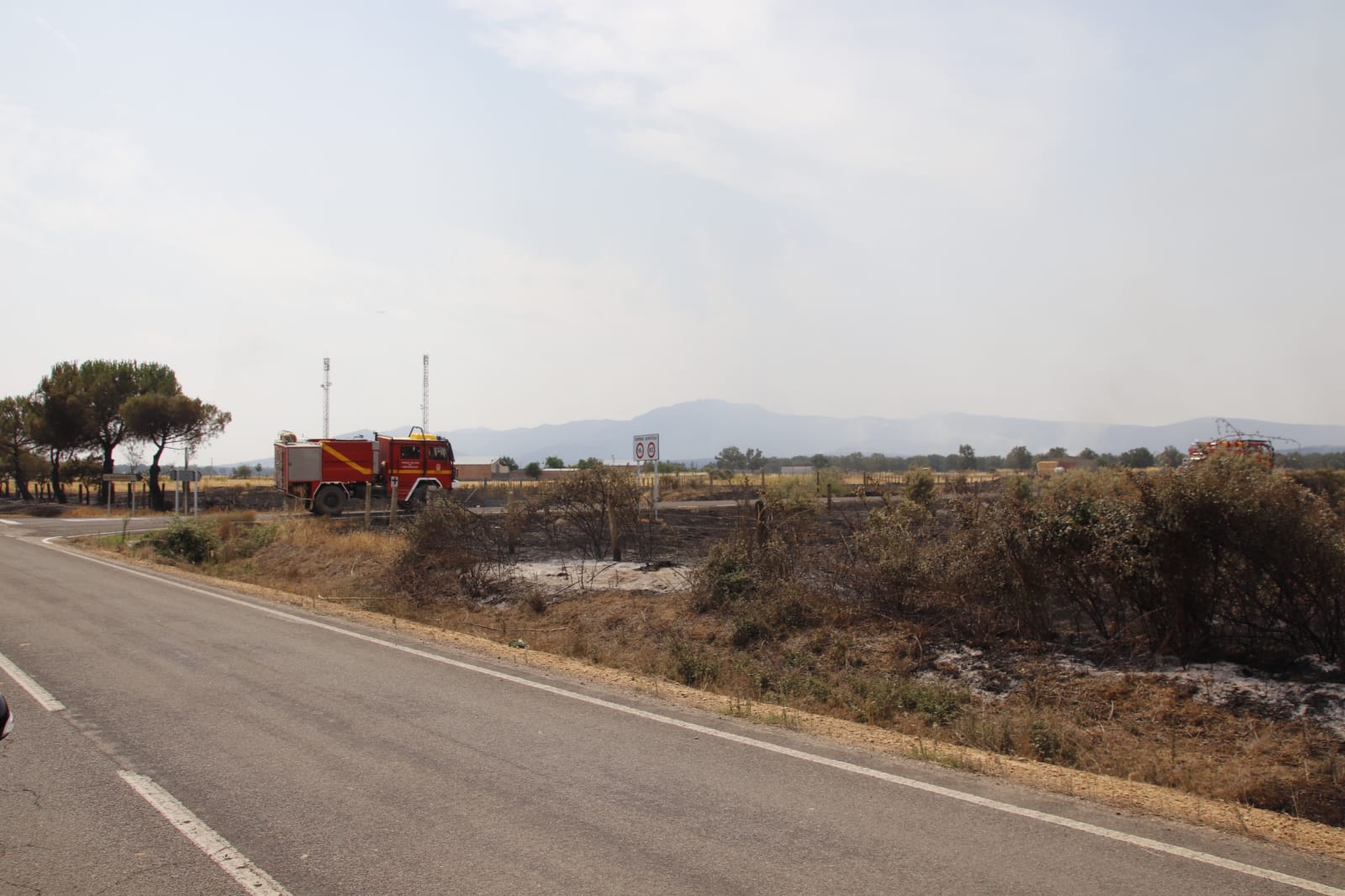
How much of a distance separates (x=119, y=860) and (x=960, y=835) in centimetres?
437

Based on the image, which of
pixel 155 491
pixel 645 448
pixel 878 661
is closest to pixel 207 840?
pixel 878 661

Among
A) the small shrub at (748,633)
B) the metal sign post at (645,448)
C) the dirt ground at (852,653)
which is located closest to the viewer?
the dirt ground at (852,653)

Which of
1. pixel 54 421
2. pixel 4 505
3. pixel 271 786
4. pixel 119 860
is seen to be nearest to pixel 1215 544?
pixel 271 786

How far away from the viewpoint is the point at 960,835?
15.7 feet

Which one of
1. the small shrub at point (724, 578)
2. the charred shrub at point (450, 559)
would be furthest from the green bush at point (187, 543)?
the small shrub at point (724, 578)

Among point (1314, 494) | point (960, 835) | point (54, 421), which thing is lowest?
point (960, 835)

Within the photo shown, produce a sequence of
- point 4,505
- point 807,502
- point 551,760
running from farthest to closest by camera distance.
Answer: point 4,505 → point 807,502 → point 551,760

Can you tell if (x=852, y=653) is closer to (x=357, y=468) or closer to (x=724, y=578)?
(x=724, y=578)

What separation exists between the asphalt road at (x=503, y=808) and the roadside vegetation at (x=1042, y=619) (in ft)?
6.23

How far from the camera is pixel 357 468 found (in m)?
33.4

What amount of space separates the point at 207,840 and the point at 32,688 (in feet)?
15.6

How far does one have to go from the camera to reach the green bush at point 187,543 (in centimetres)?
2161

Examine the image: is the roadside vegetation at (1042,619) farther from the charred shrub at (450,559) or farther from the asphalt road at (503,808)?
the asphalt road at (503,808)

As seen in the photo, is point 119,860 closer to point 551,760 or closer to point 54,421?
point 551,760
